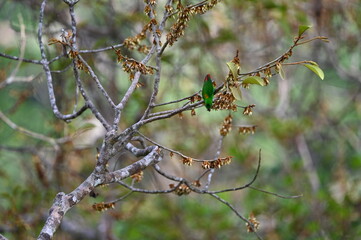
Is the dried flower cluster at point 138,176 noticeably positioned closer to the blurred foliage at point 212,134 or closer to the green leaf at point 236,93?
the green leaf at point 236,93

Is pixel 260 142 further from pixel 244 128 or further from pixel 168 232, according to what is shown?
pixel 244 128

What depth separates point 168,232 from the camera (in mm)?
4832

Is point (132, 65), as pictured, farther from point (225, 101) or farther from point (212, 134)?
point (212, 134)

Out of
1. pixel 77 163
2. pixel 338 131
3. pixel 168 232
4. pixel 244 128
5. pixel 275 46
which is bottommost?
pixel 244 128

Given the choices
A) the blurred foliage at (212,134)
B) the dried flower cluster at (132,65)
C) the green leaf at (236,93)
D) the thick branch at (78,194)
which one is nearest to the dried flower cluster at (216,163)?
the thick branch at (78,194)

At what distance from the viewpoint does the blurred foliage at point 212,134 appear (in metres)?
4.41

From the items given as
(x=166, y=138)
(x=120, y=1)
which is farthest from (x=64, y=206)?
(x=166, y=138)

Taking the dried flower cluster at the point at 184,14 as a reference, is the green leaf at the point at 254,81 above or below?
below

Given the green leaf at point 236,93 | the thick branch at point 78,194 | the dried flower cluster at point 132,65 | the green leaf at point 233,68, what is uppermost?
the dried flower cluster at point 132,65

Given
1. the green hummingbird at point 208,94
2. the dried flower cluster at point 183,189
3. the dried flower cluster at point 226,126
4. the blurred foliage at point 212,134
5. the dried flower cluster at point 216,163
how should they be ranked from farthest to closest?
the blurred foliage at point 212,134, the dried flower cluster at point 226,126, the dried flower cluster at point 183,189, the dried flower cluster at point 216,163, the green hummingbird at point 208,94

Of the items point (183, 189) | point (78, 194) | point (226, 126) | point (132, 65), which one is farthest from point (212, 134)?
point (78, 194)

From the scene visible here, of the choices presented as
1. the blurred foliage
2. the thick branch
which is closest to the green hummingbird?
the thick branch

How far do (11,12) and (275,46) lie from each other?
2.95m

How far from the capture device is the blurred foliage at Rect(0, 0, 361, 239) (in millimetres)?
4406
